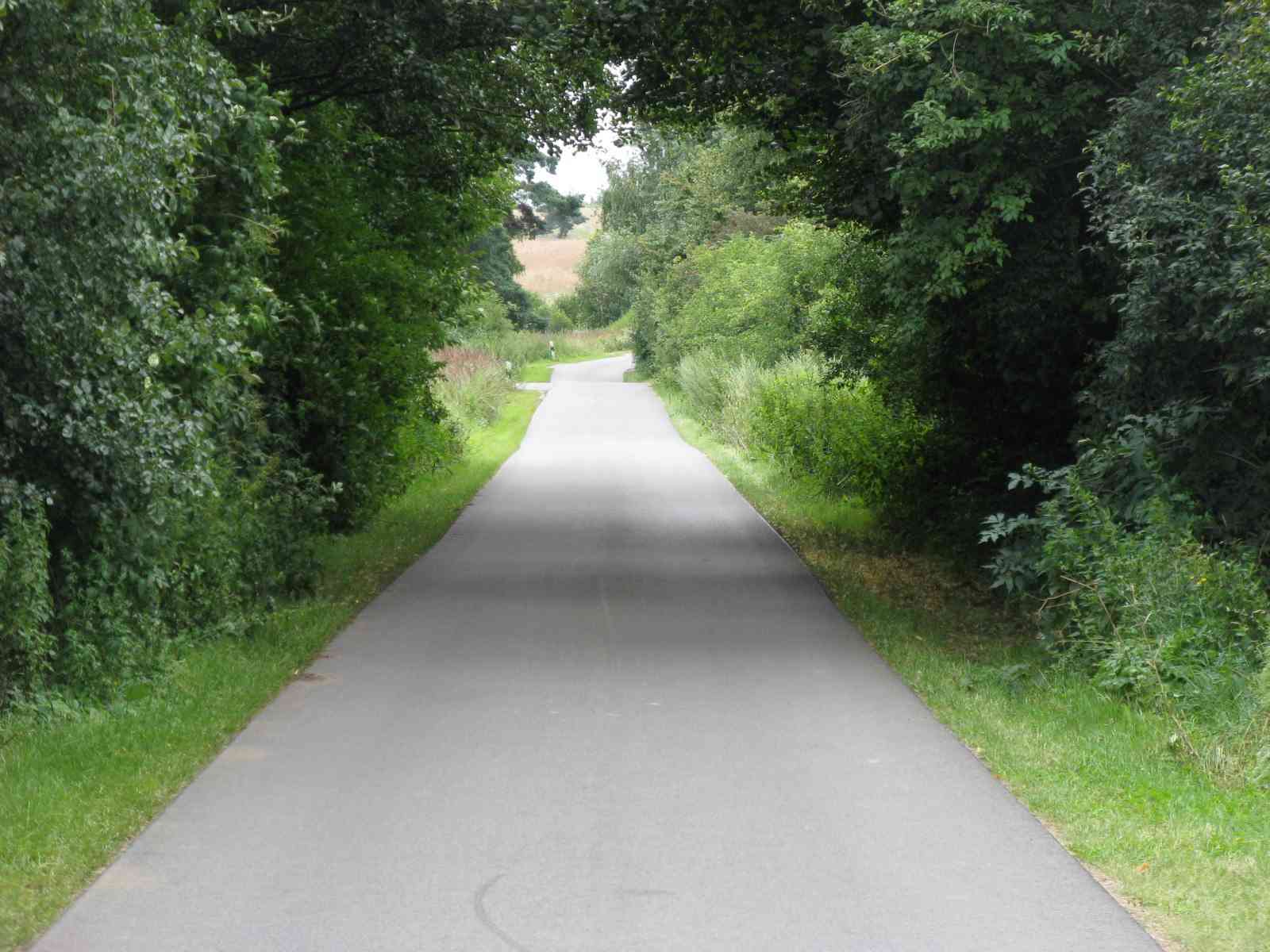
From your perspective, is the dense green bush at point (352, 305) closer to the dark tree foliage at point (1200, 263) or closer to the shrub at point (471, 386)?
the dark tree foliage at point (1200, 263)

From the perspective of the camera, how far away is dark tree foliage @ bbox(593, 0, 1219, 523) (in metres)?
10.6

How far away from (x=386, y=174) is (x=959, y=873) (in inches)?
554

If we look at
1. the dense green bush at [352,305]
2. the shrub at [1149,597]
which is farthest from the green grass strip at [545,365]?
the shrub at [1149,597]

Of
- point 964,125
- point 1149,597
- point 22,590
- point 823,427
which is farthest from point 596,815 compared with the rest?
point 823,427

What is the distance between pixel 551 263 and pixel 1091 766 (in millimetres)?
137378

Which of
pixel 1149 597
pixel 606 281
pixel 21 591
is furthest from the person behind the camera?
pixel 606 281

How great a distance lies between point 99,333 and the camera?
28.2 feet

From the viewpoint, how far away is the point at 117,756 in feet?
25.6

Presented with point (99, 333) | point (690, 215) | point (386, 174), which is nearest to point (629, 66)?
point (386, 174)

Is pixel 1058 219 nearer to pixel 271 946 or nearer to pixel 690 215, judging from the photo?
pixel 271 946

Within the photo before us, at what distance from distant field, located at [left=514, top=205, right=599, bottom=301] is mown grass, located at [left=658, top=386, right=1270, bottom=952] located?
9561 centimetres

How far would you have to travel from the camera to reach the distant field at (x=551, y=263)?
12050 cm

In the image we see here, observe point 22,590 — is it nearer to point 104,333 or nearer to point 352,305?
point 104,333

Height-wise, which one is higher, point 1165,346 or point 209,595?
point 1165,346
